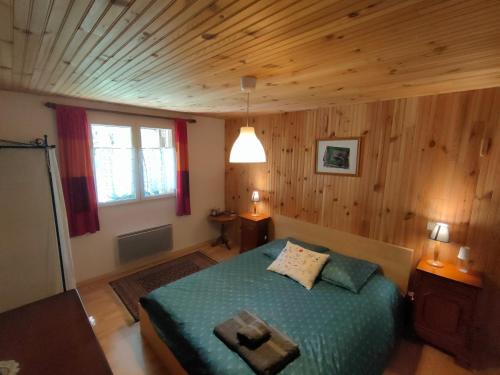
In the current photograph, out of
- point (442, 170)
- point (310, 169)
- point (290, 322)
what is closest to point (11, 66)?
point (290, 322)

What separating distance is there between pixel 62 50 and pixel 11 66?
70 cm

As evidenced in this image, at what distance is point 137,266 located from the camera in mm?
3570

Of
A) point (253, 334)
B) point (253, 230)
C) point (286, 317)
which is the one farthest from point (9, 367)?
point (253, 230)

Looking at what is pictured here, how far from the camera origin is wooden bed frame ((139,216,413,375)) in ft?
6.66

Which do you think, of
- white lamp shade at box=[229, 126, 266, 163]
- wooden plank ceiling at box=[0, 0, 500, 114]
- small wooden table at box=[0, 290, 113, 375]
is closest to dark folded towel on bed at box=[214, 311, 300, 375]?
small wooden table at box=[0, 290, 113, 375]

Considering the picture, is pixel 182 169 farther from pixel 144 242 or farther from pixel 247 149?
pixel 247 149

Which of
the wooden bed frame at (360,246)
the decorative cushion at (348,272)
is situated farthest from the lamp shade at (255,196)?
the decorative cushion at (348,272)

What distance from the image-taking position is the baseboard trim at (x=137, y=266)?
3185 millimetres

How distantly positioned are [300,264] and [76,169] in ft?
9.60

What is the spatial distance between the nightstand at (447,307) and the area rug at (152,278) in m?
2.79

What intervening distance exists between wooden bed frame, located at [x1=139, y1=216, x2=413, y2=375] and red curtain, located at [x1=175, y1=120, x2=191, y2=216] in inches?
66.1

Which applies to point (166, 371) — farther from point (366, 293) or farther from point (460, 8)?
point (460, 8)

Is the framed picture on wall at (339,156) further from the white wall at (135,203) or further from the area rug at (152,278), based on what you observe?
the area rug at (152,278)

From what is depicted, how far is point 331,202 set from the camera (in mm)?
3086
